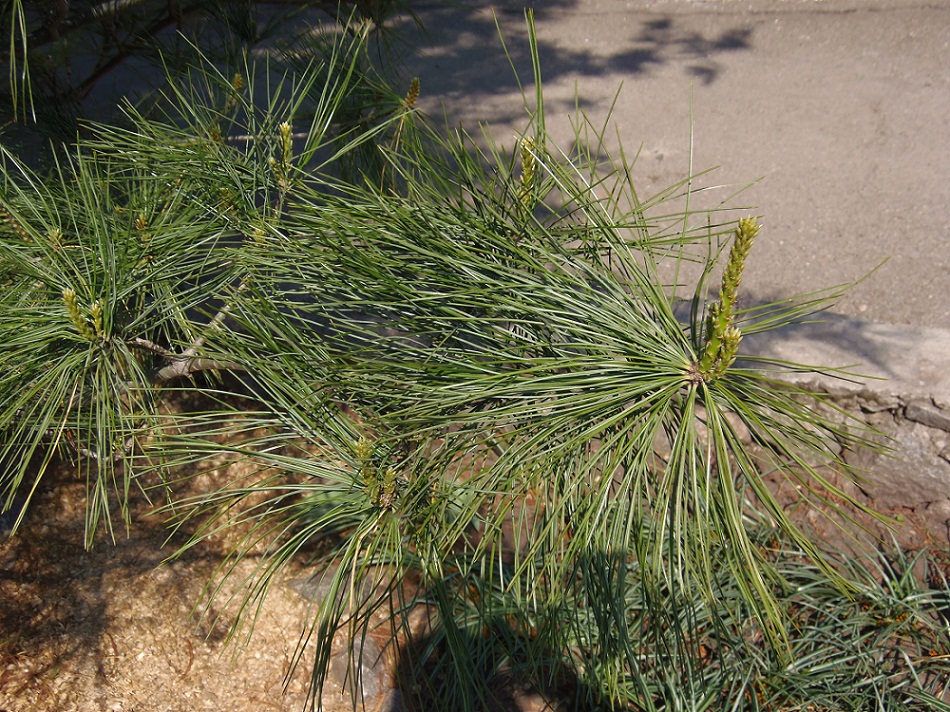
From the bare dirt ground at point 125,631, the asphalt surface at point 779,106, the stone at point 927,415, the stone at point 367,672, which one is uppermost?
the asphalt surface at point 779,106

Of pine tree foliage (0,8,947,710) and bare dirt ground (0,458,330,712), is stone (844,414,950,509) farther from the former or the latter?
bare dirt ground (0,458,330,712)

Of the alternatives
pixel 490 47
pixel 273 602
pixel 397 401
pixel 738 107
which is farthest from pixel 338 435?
pixel 490 47

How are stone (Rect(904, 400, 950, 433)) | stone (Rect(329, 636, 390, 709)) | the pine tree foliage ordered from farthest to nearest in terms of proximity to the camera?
stone (Rect(904, 400, 950, 433)) < stone (Rect(329, 636, 390, 709)) < the pine tree foliage

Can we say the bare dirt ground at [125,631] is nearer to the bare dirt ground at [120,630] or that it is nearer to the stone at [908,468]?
the bare dirt ground at [120,630]

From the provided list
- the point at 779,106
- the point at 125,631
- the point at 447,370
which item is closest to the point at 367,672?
the point at 125,631

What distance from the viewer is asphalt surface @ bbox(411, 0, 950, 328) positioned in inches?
137

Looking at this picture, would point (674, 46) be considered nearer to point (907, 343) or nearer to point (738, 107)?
point (738, 107)

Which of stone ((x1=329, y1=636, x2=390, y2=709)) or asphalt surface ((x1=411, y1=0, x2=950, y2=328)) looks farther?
asphalt surface ((x1=411, y1=0, x2=950, y2=328))

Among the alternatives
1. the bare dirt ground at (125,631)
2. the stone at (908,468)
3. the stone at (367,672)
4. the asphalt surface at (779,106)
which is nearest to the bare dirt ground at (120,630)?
the bare dirt ground at (125,631)

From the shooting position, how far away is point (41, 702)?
2.07 m

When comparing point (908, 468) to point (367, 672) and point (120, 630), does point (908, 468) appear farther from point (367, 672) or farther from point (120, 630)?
point (120, 630)

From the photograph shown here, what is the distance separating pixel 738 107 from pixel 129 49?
132 inches

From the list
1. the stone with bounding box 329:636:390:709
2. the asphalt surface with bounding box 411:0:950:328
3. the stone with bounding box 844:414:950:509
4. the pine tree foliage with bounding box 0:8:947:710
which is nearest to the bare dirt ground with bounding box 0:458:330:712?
the stone with bounding box 329:636:390:709

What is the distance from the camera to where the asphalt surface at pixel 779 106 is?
349 cm
